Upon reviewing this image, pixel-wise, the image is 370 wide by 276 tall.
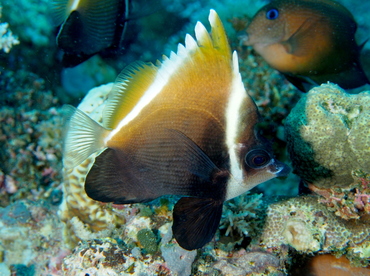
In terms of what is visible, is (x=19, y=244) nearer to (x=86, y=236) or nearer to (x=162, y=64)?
(x=86, y=236)

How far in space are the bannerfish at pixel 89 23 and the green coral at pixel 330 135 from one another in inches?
102

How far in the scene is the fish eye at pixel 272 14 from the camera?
12.4 ft

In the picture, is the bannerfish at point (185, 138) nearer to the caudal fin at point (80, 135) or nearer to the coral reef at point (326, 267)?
the caudal fin at point (80, 135)

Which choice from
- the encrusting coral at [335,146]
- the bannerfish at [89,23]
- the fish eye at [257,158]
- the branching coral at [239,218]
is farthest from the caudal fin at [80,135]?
the bannerfish at [89,23]

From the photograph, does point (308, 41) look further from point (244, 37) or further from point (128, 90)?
point (128, 90)

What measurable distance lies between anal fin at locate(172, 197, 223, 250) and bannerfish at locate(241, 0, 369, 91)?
9.56 feet

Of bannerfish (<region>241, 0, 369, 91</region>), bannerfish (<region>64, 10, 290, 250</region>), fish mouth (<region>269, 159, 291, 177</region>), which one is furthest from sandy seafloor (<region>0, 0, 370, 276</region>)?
fish mouth (<region>269, 159, 291, 177</region>)

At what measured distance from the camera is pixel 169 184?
69.7 inches

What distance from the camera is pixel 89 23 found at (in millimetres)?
3453

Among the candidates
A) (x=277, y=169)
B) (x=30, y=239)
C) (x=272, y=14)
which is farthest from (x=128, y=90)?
(x=30, y=239)

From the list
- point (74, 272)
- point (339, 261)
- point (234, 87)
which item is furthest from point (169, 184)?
point (339, 261)

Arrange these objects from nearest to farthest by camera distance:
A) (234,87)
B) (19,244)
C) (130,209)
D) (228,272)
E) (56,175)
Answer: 1. (234,87)
2. (228,272)
3. (130,209)
4. (19,244)
5. (56,175)

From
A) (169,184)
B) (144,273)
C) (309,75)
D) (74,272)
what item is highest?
(169,184)

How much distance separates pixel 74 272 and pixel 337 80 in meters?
4.16
